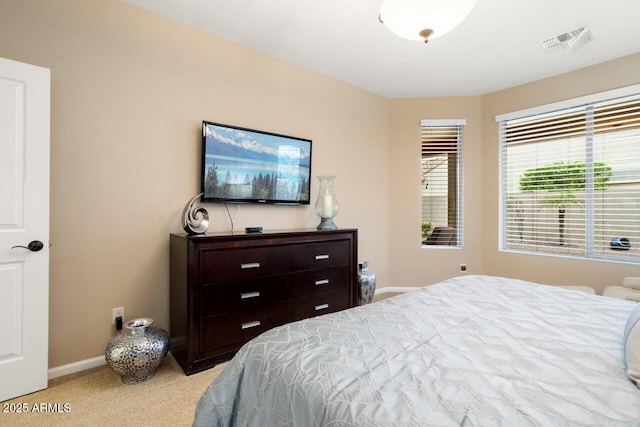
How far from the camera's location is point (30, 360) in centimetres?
191

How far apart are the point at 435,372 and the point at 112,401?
196cm

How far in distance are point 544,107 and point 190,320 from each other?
171 inches

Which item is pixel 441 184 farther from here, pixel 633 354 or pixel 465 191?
pixel 633 354

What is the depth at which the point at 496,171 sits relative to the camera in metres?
4.05

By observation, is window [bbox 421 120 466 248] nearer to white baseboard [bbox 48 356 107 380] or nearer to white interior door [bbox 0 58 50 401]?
white baseboard [bbox 48 356 107 380]

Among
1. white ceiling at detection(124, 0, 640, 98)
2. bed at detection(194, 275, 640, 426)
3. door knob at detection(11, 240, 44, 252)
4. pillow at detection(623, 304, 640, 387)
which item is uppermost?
white ceiling at detection(124, 0, 640, 98)

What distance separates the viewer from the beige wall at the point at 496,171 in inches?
125

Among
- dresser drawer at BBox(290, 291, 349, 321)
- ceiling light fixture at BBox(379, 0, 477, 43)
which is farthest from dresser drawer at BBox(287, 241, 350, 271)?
ceiling light fixture at BBox(379, 0, 477, 43)

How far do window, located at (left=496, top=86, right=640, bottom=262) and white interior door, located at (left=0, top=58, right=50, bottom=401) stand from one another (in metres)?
4.65

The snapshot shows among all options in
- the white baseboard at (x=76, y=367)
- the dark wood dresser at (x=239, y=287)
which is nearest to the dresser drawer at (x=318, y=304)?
the dark wood dresser at (x=239, y=287)

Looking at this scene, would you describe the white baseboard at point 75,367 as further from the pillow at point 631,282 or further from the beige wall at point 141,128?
the pillow at point 631,282

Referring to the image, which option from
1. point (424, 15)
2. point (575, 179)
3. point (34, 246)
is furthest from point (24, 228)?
point (575, 179)

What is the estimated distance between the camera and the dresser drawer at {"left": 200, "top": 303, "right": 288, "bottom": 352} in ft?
7.30

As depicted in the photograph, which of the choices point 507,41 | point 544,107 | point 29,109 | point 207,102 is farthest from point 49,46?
point 544,107
